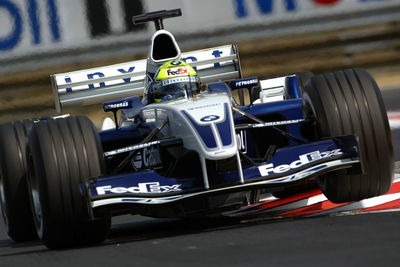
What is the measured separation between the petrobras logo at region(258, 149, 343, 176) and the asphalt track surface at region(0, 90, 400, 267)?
1.12 feet

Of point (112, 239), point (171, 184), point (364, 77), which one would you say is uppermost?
point (364, 77)

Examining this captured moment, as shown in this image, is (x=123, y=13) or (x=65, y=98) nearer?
(x=65, y=98)

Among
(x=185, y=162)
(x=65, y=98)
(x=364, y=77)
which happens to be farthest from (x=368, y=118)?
(x=65, y=98)

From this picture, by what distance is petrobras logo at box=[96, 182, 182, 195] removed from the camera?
6.45 metres

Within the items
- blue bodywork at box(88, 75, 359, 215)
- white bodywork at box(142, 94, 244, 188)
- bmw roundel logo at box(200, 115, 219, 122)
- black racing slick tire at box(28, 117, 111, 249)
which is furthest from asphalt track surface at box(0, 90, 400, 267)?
bmw roundel logo at box(200, 115, 219, 122)

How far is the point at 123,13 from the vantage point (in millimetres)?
15109

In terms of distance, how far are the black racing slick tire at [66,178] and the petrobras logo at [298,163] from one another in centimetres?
105

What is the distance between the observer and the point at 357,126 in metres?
6.91

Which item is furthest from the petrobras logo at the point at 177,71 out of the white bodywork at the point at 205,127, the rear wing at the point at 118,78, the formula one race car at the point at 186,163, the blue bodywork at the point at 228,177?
the rear wing at the point at 118,78

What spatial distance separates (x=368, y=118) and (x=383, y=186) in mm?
466

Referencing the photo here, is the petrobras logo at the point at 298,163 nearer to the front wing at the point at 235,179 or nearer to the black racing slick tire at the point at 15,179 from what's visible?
the front wing at the point at 235,179

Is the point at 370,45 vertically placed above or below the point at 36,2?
below

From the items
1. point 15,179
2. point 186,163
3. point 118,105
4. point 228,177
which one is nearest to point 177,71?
point 118,105

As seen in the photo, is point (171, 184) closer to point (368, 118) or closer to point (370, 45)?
point (368, 118)
